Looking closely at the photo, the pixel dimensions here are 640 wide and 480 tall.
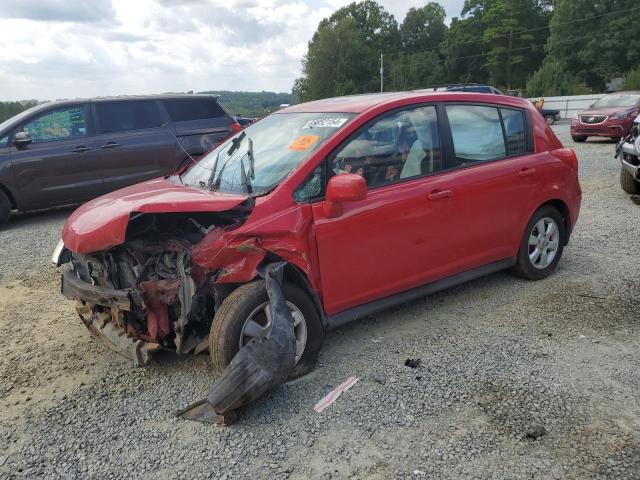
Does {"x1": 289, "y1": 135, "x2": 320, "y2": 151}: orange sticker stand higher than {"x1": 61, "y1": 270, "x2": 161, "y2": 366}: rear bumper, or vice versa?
{"x1": 289, "y1": 135, "x2": 320, "y2": 151}: orange sticker

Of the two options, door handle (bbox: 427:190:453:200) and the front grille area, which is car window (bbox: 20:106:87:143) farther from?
the front grille area

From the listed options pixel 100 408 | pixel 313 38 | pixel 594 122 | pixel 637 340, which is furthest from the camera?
pixel 313 38

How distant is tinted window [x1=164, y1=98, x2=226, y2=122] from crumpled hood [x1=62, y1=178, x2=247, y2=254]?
596 cm

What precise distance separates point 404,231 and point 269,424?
1650 millimetres

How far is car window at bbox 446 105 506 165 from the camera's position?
431cm

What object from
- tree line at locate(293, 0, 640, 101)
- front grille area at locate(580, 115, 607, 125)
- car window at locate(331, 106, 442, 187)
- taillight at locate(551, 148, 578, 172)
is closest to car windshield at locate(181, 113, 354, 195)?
car window at locate(331, 106, 442, 187)

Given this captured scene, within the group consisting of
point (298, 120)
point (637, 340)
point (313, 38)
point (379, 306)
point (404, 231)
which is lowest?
point (637, 340)

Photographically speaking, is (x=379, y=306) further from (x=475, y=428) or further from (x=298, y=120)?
(x=298, y=120)

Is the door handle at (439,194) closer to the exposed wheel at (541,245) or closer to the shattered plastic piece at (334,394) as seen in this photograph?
the exposed wheel at (541,245)

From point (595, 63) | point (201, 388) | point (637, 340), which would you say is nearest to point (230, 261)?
point (201, 388)

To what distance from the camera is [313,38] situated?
282 ft

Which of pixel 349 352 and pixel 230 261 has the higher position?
pixel 230 261

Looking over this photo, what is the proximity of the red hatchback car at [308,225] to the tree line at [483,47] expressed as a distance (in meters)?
45.6

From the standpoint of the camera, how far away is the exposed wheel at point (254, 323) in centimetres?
319
